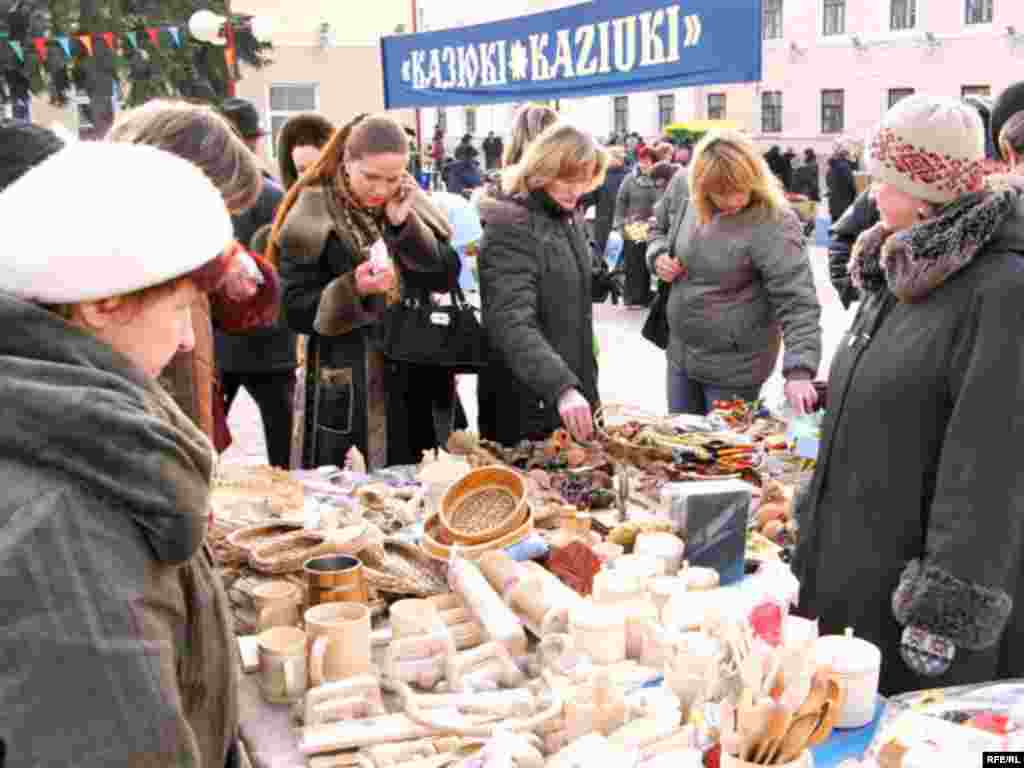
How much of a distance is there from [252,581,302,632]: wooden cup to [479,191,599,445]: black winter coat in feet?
4.14

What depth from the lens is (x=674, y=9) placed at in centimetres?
396

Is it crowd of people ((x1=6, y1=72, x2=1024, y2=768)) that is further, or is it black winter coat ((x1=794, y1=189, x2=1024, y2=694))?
black winter coat ((x1=794, y1=189, x2=1024, y2=694))

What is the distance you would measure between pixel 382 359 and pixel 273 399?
0.87m

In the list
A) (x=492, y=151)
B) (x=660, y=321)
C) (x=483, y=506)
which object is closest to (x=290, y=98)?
(x=492, y=151)

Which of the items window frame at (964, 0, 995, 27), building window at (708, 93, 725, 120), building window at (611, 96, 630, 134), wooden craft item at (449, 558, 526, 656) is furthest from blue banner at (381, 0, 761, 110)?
building window at (611, 96, 630, 134)

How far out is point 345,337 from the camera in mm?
3264

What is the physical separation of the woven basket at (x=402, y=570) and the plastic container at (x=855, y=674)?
0.82 m

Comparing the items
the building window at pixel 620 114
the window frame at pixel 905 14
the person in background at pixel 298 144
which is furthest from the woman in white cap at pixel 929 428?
the building window at pixel 620 114

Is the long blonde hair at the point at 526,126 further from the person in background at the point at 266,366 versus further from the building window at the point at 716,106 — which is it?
the building window at the point at 716,106

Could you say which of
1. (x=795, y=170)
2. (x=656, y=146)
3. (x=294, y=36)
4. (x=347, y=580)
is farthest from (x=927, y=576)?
(x=294, y=36)

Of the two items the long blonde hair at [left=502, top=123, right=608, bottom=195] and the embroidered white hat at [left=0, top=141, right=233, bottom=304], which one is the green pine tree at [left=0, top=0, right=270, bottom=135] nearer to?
the long blonde hair at [left=502, top=123, right=608, bottom=195]

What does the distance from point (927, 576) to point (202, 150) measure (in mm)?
1849

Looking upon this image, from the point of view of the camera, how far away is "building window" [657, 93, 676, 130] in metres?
31.3

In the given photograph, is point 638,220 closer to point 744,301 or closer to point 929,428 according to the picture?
point 744,301
